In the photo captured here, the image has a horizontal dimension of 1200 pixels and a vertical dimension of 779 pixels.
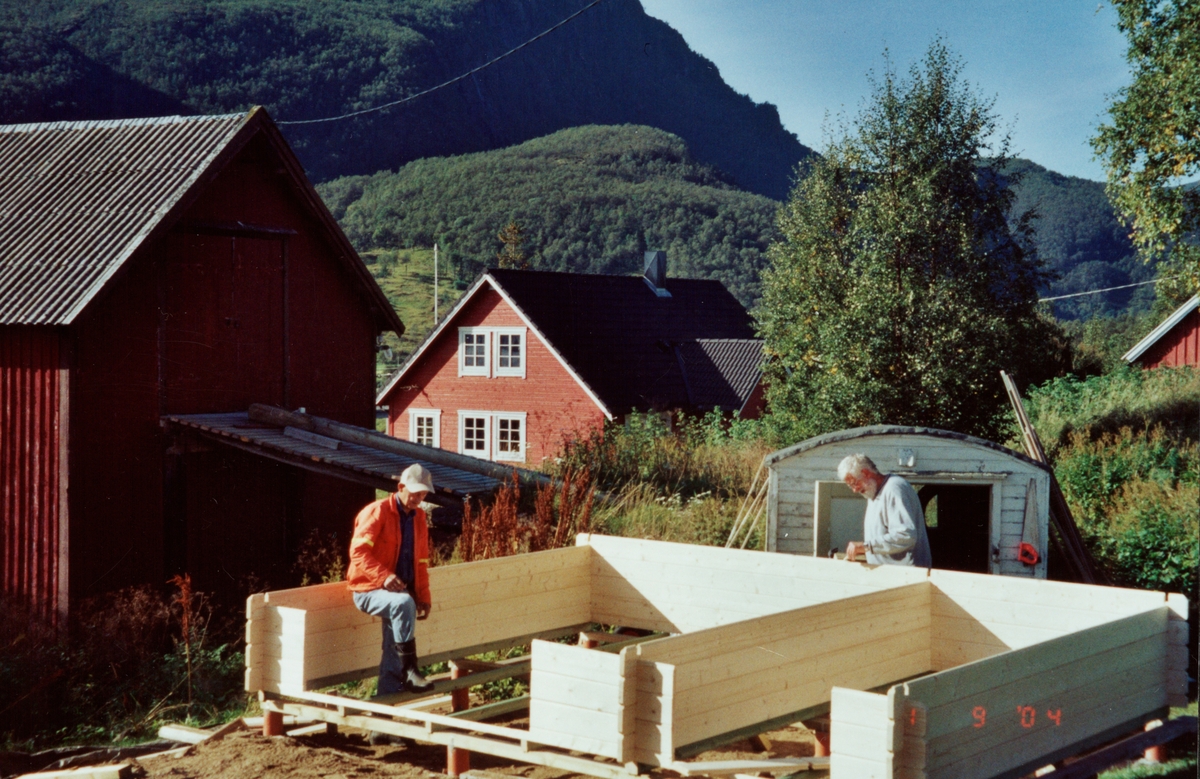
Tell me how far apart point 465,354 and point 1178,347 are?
20807 millimetres

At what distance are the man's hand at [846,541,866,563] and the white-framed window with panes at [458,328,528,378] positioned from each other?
27.8m

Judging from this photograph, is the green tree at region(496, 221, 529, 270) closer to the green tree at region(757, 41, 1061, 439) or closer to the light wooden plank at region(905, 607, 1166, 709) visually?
the green tree at region(757, 41, 1061, 439)

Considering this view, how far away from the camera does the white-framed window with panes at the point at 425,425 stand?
40.1 metres

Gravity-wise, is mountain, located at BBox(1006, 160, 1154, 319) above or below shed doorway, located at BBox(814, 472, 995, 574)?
above

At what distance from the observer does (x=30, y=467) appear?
16.2 meters

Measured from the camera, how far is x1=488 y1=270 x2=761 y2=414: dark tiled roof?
3841 centimetres

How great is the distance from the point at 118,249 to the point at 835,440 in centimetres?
993

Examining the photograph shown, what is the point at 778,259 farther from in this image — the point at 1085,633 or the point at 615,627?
the point at 1085,633

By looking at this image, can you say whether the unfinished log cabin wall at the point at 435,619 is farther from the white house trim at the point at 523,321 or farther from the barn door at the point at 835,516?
the white house trim at the point at 523,321

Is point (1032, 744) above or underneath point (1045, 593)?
underneath

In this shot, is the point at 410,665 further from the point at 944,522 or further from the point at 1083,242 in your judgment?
the point at 1083,242

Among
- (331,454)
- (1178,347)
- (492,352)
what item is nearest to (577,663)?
(331,454)

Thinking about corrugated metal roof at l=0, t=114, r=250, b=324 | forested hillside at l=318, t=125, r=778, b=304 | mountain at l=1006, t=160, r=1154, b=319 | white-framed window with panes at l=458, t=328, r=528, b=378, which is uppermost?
forested hillside at l=318, t=125, r=778, b=304

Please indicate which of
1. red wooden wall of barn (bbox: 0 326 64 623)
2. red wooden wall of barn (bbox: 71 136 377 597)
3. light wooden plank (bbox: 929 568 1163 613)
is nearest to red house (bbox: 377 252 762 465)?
red wooden wall of barn (bbox: 71 136 377 597)
